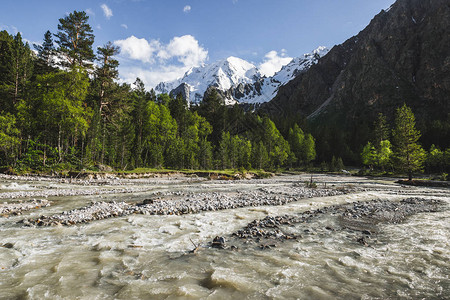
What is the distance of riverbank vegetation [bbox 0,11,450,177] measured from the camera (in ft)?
91.9

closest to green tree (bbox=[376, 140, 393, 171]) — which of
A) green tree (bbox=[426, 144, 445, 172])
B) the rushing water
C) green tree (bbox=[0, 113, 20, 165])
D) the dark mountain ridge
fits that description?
green tree (bbox=[426, 144, 445, 172])

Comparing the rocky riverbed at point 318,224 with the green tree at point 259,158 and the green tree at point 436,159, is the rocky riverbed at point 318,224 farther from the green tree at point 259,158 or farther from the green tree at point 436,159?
the green tree at point 436,159

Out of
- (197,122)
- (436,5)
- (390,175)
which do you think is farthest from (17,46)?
(436,5)

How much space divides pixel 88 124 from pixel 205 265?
3656cm

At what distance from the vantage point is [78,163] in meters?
29.8

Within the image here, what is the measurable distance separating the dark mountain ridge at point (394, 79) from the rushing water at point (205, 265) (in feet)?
340

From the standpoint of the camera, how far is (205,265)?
498cm

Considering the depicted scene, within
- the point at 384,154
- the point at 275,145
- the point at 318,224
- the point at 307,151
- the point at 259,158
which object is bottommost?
the point at 318,224

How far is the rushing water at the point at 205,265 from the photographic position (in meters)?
3.90

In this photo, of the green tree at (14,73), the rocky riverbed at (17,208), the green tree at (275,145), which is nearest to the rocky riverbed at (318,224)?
the rocky riverbed at (17,208)

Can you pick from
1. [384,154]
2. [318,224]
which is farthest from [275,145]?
[318,224]

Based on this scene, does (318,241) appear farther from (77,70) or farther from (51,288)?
(77,70)

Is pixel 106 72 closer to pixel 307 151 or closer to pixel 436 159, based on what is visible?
pixel 307 151

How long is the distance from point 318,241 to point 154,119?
4918 cm
